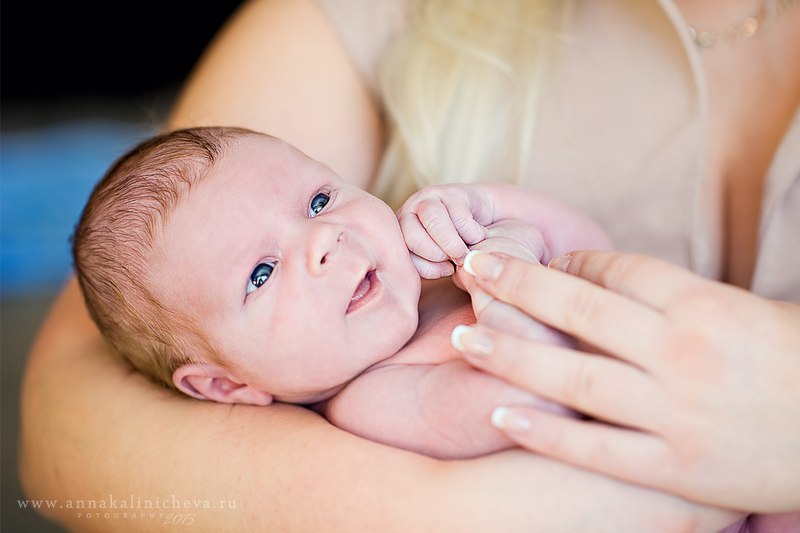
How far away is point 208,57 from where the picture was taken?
4.87 feet

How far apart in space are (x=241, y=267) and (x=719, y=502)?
2.05 ft

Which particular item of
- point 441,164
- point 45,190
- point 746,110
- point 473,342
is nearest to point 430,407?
point 473,342

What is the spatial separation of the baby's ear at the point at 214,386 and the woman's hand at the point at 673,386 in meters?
0.40

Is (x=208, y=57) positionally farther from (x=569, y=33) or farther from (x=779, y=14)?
(x=779, y=14)

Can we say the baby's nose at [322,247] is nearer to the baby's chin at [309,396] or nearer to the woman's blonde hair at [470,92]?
the baby's chin at [309,396]

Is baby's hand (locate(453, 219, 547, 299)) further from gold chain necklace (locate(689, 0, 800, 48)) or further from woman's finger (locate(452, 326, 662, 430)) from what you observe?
gold chain necklace (locate(689, 0, 800, 48))

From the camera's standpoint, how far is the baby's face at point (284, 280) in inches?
39.1

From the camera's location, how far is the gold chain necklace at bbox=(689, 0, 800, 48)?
4.01ft

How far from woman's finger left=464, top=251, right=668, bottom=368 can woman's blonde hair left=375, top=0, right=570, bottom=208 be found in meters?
0.49

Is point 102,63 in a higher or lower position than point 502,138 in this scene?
lower

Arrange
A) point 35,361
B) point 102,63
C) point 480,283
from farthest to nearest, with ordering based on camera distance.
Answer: point 102,63
point 35,361
point 480,283

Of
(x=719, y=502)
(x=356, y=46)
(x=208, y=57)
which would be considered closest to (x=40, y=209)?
(x=208, y=57)

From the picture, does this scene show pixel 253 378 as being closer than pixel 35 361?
Yes

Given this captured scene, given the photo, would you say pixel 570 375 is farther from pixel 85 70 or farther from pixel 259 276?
pixel 85 70
